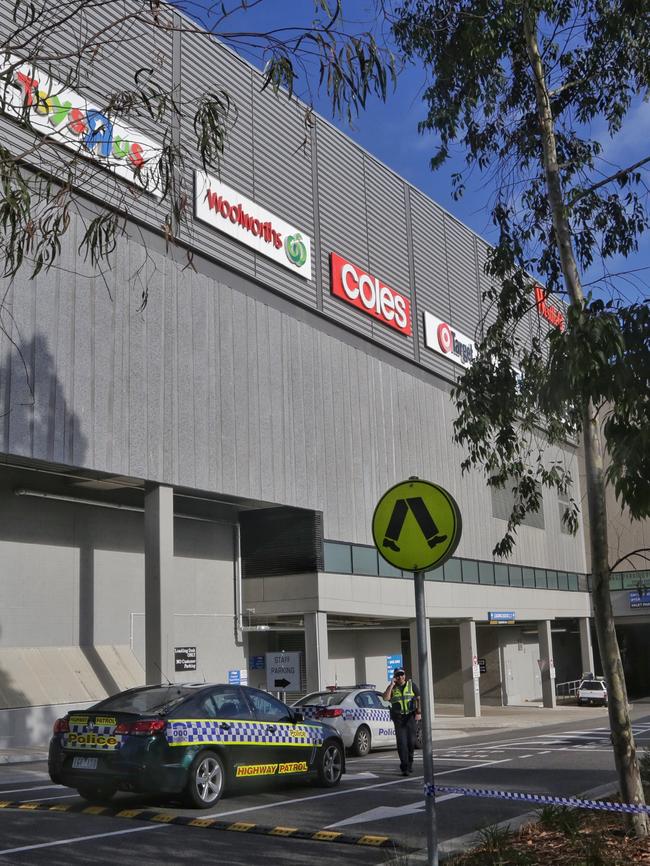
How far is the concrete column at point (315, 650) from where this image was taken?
2927 cm

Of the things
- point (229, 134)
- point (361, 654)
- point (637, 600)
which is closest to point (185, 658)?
point (361, 654)

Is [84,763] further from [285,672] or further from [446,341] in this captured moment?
[446,341]

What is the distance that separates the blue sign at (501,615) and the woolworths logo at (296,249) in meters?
17.8

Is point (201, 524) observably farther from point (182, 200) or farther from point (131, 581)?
point (182, 200)

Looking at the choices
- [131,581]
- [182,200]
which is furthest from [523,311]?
[131,581]

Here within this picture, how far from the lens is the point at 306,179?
33.3 metres

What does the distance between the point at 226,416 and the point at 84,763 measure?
670 inches

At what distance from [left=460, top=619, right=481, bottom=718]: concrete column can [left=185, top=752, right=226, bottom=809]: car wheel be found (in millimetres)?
28648

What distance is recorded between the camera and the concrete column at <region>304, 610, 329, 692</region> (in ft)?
96.0

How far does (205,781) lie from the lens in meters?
11.0

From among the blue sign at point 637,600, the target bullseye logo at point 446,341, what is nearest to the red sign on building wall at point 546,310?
the target bullseye logo at point 446,341

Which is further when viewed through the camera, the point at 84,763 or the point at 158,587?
the point at 158,587

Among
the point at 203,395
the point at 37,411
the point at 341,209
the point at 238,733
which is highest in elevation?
the point at 341,209

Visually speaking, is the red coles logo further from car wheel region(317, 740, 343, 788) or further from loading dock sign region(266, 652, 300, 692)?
car wheel region(317, 740, 343, 788)
